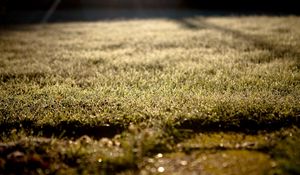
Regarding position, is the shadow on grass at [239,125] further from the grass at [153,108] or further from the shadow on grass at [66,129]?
the shadow on grass at [66,129]

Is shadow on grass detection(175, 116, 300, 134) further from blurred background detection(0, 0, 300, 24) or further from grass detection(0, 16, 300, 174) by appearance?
blurred background detection(0, 0, 300, 24)

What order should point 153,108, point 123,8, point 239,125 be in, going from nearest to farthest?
point 239,125
point 153,108
point 123,8

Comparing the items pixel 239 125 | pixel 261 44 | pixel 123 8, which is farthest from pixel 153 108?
pixel 123 8

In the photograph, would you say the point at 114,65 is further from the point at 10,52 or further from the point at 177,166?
the point at 177,166

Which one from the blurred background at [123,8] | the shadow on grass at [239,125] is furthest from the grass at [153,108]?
the blurred background at [123,8]

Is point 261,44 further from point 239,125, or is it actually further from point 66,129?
point 66,129
